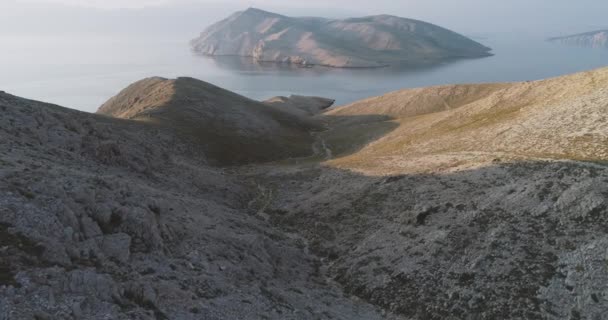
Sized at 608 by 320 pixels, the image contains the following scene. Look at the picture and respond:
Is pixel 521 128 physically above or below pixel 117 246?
above

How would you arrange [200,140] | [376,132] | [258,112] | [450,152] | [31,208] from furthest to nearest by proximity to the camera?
[258,112] → [376,132] → [200,140] → [450,152] → [31,208]

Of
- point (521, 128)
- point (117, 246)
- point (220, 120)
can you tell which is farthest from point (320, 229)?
point (220, 120)

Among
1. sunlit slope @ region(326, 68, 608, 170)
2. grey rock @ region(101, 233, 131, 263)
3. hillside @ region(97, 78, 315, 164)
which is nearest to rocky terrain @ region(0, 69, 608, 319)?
grey rock @ region(101, 233, 131, 263)

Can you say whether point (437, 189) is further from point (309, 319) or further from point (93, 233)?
point (93, 233)

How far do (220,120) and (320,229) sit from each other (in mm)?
65371

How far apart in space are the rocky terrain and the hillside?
24706 millimetres

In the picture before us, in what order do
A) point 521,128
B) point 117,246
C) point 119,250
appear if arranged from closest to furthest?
1. point 119,250
2. point 117,246
3. point 521,128

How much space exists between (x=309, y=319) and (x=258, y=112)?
3880 inches

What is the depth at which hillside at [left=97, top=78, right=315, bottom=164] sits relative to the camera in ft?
294

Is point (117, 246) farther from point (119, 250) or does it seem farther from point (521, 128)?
point (521, 128)

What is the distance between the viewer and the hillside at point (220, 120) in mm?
89750

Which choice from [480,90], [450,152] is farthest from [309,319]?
[480,90]

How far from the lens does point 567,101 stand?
60.8 meters

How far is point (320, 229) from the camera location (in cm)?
4588
